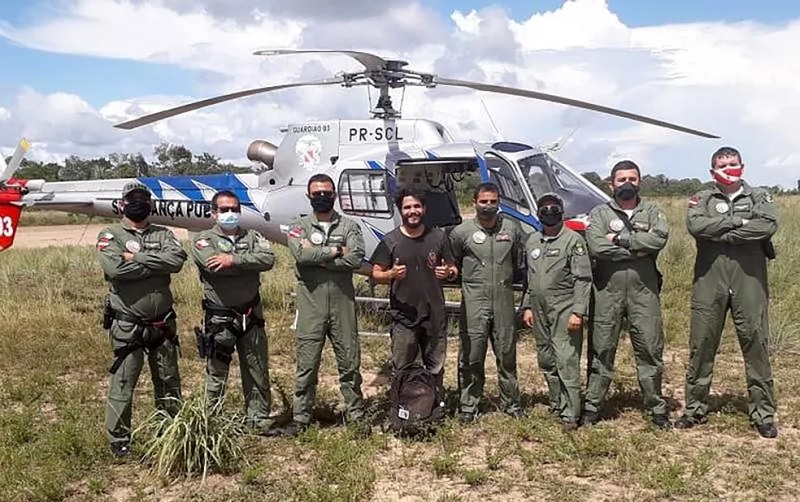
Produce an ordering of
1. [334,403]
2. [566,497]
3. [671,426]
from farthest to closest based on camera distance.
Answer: [334,403] < [671,426] < [566,497]

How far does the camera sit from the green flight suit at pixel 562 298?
5219 millimetres

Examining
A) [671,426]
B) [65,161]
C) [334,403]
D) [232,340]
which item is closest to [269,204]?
[334,403]

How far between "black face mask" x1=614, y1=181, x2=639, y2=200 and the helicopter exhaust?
4.98m

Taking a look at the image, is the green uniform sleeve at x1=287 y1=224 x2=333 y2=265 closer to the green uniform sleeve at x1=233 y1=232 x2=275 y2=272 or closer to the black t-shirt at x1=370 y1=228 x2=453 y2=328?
the green uniform sleeve at x1=233 y1=232 x2=275 y2=272

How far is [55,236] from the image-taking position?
29.3 meters

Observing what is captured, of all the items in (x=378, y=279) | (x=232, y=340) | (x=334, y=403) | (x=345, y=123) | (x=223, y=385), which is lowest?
(x=334, y=403)

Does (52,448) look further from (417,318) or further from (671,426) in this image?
(671,426)

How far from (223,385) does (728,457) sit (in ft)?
11.4

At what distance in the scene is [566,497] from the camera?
429cm

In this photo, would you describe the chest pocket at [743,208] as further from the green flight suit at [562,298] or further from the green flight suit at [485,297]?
the green flight suit at [485,297]

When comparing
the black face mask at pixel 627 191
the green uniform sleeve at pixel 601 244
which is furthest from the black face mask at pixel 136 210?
the black face mask at pixel 627 191

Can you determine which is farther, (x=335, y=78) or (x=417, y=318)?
(x=335, y=78)

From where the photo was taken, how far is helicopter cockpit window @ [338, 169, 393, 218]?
26.2ft

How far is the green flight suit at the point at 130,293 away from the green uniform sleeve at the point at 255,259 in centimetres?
37
